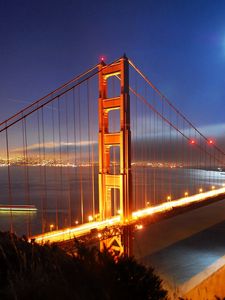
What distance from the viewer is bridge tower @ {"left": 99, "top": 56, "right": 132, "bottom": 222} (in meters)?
10.5

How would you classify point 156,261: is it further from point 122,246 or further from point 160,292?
point 160,292

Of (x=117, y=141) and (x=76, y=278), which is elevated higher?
(x=117, y=141)

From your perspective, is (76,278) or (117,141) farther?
(117,141)

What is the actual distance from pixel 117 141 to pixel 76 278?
8.15m

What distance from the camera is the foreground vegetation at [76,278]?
8.16 ft

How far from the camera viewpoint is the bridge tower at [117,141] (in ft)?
34.4

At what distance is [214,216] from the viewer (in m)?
34.7

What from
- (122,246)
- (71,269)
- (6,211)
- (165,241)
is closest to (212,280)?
(122,246)

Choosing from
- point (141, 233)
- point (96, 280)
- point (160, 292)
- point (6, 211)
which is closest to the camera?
point (96, 280)

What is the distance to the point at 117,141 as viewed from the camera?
10.8 m

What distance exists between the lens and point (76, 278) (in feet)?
9.23

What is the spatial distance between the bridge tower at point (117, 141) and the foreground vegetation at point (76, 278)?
23.1ft

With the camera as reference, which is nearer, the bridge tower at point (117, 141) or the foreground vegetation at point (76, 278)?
the foreground vegetation at point (76, 278)

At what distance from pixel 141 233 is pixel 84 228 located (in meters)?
16.2
